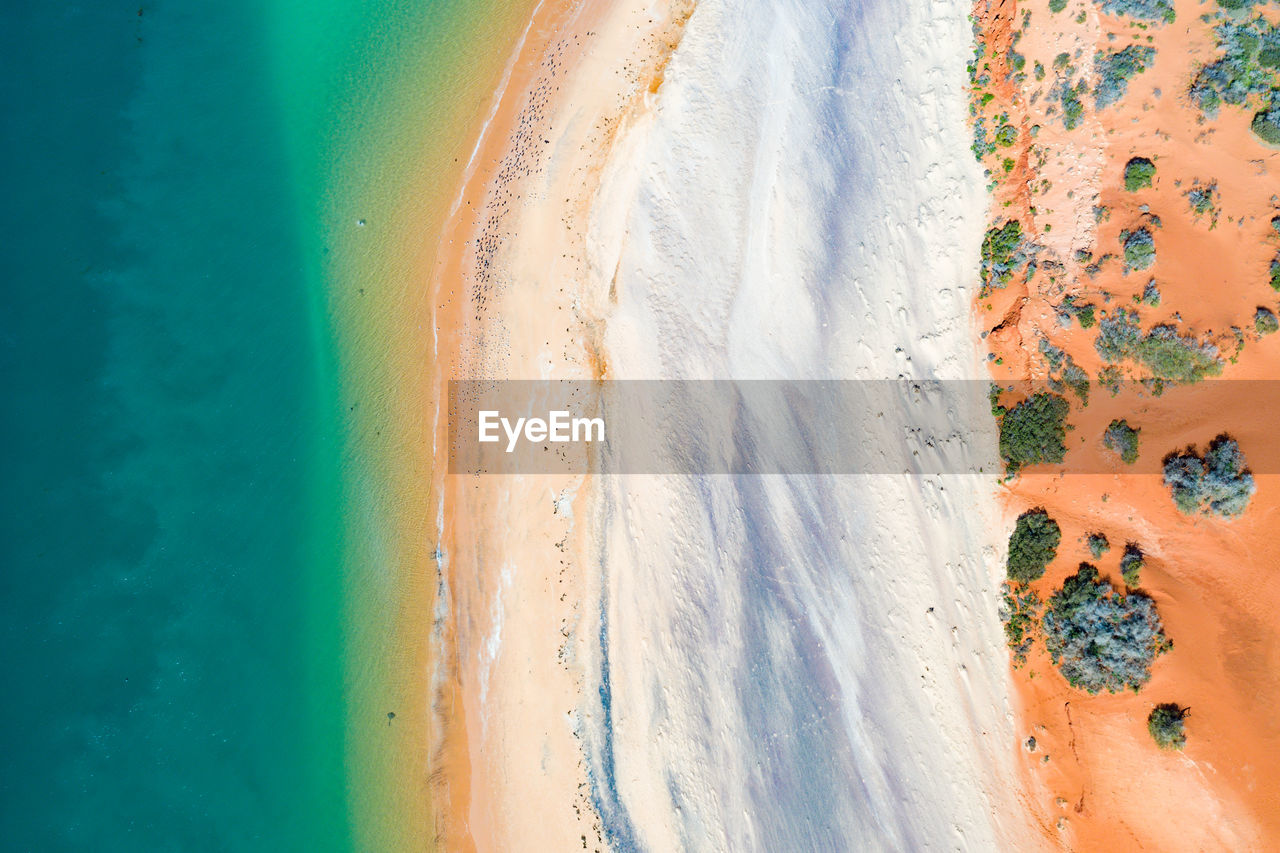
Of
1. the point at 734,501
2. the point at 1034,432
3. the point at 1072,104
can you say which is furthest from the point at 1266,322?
the point at 734,501

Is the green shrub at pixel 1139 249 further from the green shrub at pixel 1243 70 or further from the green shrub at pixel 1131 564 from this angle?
the green shrub at pixel 1131 564

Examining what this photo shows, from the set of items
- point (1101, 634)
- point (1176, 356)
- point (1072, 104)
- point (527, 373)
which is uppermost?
point (1072, 104)

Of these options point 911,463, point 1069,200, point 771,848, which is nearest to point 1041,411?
point 911,463

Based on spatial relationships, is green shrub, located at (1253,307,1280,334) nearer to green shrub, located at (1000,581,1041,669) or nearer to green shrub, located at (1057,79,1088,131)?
green shrub, located at (1057,79,1088,131)

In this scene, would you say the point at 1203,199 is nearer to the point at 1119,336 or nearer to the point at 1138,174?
the point at 1138,174

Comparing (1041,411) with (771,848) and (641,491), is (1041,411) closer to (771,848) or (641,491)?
(641,491)

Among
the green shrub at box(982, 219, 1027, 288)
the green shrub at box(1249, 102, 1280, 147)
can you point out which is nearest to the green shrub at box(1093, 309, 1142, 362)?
the green shrub at box(982, 219, 1027, 288)
